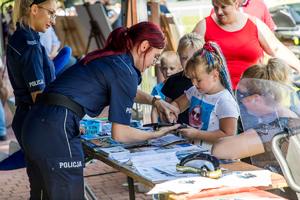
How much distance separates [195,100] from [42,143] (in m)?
1.15

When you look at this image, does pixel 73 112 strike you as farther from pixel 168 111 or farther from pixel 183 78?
pixel 183 78

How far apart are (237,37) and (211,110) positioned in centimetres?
105

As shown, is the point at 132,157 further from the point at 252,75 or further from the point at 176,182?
the point at 252,75

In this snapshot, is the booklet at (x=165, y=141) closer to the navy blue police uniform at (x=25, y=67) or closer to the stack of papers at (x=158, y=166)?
the stack of papers at (x=158, y=166)

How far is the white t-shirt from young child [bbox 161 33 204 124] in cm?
49

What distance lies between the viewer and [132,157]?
5.94 ft

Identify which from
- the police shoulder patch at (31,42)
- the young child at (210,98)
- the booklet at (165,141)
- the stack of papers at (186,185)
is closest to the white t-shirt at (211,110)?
the young child at (210,98)

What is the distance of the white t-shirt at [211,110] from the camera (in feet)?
7.41

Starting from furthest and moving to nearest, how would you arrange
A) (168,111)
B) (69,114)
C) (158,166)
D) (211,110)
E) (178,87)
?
(178,87)
(168,111)
(211,110)
(69,114)
(158,166)

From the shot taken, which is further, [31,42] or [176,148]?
[31,42]

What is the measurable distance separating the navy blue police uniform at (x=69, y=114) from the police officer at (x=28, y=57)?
55 cm

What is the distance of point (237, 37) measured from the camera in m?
3.10

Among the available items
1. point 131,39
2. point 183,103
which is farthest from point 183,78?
point 131,39

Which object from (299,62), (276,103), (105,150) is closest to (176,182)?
(276,103)
